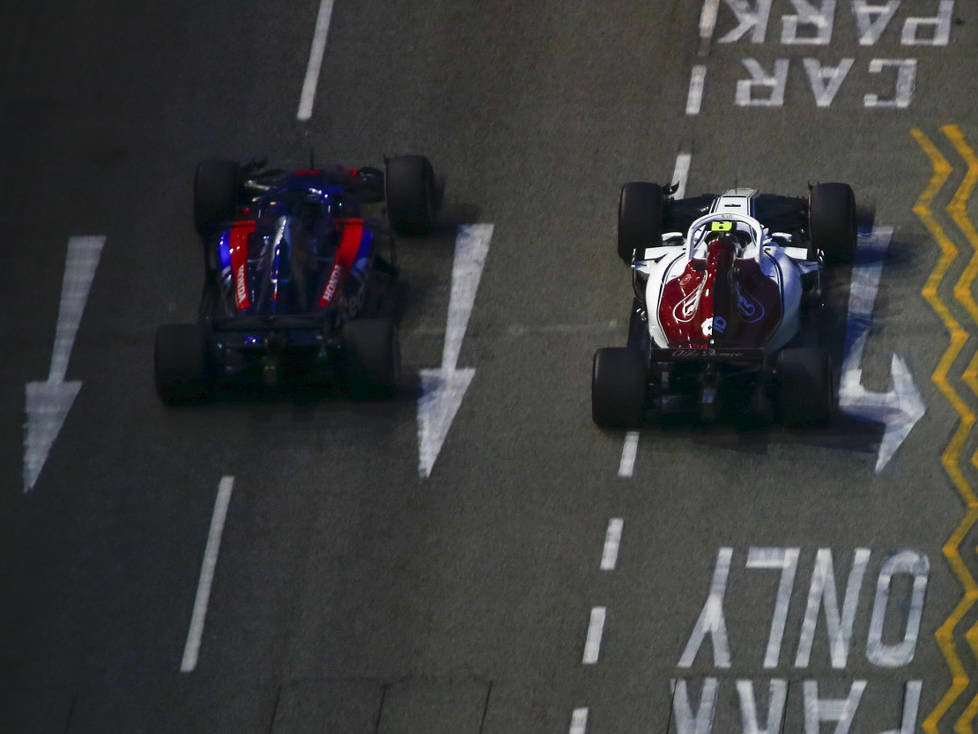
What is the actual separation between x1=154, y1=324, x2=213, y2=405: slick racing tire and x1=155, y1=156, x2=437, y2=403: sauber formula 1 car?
0.04 feet

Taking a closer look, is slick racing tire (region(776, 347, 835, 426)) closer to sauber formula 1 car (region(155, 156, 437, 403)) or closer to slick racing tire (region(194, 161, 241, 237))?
sauber formula 1 car (region(155, 156, 437, 403))

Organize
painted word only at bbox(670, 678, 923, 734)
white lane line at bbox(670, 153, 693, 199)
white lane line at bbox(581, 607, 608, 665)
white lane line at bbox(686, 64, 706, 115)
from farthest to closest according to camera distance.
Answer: white lane line at bbox(686, 64, 706, 115), white lane line at bbox(670, 153, 693, 199), white lane line at bbox(581, 607, 608, 665), painted word only at bbox(670, 678, 923, 734)

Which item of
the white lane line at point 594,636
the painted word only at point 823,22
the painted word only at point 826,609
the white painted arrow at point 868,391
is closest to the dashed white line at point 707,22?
the painted word only at point 823,22

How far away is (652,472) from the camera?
103ft

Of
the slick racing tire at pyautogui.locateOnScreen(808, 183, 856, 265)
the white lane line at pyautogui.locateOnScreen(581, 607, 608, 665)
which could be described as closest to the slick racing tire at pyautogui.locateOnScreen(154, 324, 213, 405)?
the white lane line at pyautogui.locateOnScreen(581, 607, 608, 665)

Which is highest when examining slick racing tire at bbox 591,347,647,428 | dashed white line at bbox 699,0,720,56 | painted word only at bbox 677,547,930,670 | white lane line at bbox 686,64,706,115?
dashed white line at bbox 699,0,720,56

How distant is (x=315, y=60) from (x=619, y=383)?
9.16 meters

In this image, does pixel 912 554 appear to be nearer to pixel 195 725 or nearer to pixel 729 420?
pixel 729 420

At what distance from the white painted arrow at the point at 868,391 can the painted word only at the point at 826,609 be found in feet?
5.08

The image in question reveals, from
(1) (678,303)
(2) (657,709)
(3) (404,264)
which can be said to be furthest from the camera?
(3) (404,264)

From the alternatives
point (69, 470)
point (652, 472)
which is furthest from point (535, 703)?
point (69, 470)

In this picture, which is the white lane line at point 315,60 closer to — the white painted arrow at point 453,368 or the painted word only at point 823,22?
the white painted arrow at point 453,368

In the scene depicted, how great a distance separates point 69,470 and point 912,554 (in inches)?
398

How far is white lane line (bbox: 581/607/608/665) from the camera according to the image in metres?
29.6
